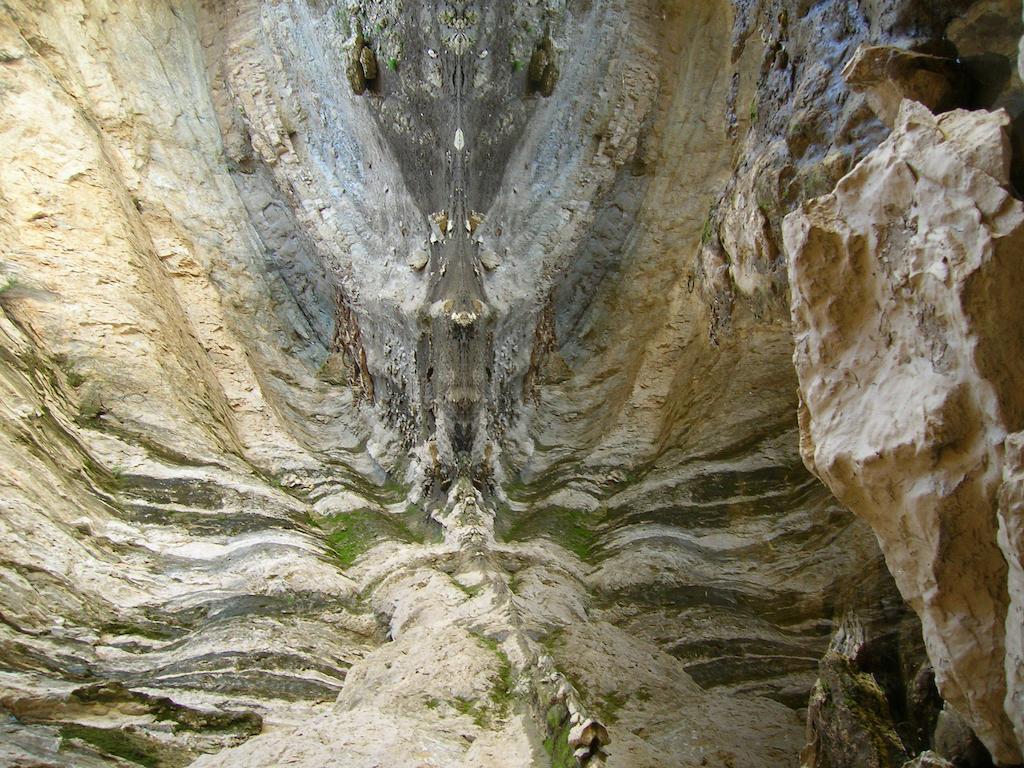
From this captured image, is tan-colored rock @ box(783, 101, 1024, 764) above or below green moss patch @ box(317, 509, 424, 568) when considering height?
below

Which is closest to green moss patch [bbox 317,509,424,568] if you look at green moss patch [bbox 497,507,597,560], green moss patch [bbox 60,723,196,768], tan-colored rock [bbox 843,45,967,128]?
green moss patch [bbox 497,507,597,560]

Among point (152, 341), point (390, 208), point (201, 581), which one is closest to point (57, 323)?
point (152, 341)

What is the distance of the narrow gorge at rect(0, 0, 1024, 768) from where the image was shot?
2.73 metres

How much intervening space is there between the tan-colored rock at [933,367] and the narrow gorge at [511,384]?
0.04 feet

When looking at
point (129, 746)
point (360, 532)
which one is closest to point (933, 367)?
point (129, 746)

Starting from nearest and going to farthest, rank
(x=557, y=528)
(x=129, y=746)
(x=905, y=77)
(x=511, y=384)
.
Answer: (x=905, y=77), (x=129, y=746), (x=557, y=528), (x=511, y=384)

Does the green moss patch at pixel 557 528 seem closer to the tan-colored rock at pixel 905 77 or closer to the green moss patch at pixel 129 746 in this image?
the green moss patch at pixel 129 746

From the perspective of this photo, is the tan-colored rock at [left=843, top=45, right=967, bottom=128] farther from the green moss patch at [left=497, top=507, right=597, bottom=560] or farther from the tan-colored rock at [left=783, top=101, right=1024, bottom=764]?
the green moss patch at [left=497, top=507, right=597, bottom=560]

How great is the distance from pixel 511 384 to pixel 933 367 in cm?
462

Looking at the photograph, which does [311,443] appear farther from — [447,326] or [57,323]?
[57,323]

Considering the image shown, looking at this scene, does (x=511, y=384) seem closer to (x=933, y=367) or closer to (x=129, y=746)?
(x=129, y=746)

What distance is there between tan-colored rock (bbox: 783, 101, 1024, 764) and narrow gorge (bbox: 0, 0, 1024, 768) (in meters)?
0.01

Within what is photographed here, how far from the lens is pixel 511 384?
7020 millimetres

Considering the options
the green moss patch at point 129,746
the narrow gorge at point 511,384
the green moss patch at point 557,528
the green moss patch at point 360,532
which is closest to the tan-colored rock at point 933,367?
the narrow gorge at point 511,384
